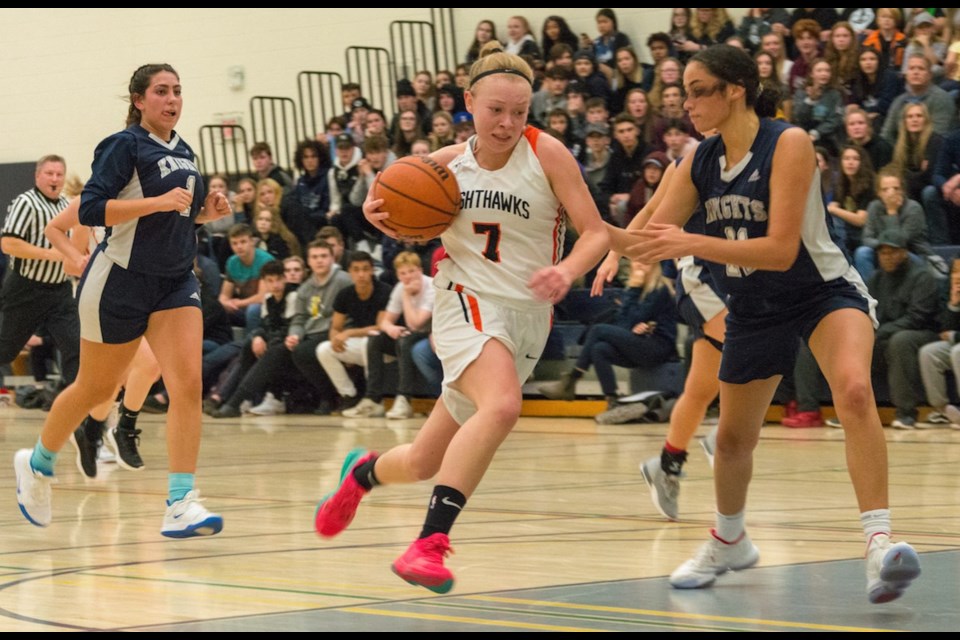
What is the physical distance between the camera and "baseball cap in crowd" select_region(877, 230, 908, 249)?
10031 mm

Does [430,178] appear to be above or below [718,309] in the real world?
above

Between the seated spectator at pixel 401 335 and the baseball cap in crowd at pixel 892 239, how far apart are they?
143 inches

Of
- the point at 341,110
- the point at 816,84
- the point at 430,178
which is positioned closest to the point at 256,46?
the point at 341,110

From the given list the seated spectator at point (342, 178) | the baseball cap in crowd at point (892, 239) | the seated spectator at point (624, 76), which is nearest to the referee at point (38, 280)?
the seated spectator at point (342, 178)

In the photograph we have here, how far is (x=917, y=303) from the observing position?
9992 mm

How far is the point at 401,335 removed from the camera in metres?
12.1

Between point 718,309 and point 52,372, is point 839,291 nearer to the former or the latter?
point 718,309

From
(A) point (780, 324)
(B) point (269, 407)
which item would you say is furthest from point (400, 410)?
(A) point (780, 324)

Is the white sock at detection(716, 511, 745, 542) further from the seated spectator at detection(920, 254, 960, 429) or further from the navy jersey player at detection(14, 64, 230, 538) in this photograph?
the seated spectator at detection(920, 254, 960, 429)

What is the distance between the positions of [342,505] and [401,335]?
713cm

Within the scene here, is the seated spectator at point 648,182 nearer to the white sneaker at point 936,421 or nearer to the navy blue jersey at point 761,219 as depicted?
the white sneaker at point 936,421

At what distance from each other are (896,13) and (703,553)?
8.94 m

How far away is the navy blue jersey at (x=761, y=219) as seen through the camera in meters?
4.46

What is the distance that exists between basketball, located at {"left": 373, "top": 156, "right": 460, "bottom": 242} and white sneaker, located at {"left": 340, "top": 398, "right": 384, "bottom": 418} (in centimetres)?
773
